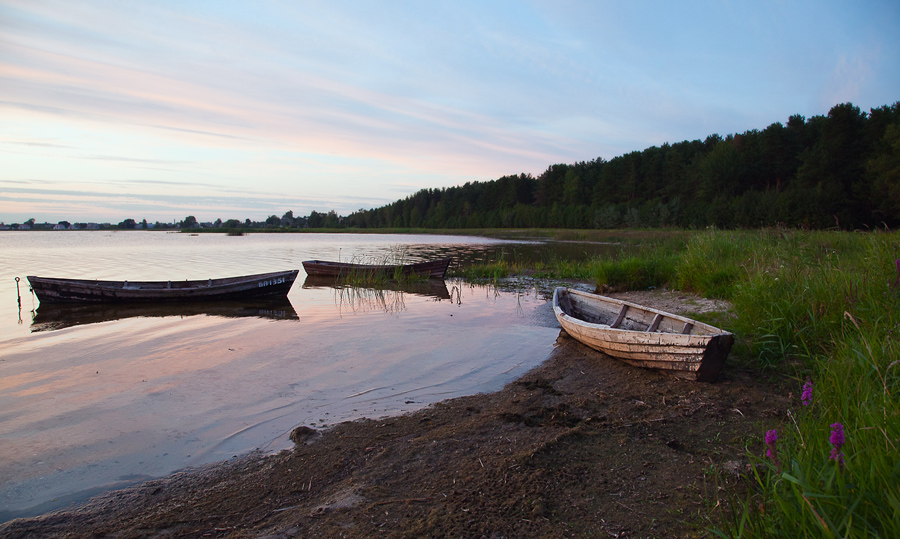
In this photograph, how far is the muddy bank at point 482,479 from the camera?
2846 mm

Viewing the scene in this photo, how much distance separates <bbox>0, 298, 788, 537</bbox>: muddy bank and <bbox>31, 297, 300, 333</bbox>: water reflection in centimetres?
830

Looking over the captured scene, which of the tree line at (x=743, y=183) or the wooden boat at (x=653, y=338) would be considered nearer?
the wooden boat at (x=653, y=338)

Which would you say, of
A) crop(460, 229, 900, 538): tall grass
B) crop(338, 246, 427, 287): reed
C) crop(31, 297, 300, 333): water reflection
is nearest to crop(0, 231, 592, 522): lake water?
crop(31, 297, 300, 333): water reflection

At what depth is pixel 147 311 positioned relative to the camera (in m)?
13.0

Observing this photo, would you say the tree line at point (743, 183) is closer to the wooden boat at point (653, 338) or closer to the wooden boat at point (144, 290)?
the wooden boat at point (653, 338)

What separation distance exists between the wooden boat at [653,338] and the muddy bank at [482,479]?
346mm

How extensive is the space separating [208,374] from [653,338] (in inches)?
252

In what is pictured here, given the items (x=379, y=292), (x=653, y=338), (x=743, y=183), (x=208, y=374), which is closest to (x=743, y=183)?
(x=743, y=183)

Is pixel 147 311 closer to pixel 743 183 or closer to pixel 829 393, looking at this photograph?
pixel 829 393

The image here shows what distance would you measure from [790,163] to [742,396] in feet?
198

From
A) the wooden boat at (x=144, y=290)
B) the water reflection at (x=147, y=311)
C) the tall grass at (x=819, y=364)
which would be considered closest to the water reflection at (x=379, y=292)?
the water reflection at (x=147, y=311)

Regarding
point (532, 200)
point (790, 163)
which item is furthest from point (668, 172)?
point (532, 200)

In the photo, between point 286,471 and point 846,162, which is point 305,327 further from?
point 846,162

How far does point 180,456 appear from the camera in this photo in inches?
175
